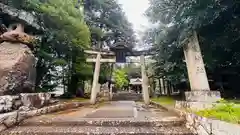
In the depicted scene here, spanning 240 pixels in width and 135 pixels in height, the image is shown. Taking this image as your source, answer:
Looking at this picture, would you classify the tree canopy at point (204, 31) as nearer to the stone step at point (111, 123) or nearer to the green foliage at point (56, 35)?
the stone step at point (111, 123)

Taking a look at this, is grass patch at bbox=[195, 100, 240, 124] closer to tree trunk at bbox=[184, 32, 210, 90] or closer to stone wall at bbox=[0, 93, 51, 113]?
tree trunk at bbox=[184, 32, 210, 90]

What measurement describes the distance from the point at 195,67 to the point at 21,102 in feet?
16.3

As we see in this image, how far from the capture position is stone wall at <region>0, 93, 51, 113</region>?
10.7 ft

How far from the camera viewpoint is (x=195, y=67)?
5.14 metres

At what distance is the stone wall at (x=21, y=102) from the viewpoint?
326 centimetres

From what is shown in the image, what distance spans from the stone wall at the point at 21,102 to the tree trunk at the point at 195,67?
4.56 meters

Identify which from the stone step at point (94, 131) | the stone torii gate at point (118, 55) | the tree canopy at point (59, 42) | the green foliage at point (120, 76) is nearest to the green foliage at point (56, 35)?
the tree canopy at point (59, 42)

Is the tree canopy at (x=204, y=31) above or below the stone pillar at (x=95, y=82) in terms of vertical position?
above

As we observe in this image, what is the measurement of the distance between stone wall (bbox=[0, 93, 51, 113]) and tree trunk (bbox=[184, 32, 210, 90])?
456 centimetres

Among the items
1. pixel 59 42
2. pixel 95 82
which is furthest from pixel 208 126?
pixel 95 82

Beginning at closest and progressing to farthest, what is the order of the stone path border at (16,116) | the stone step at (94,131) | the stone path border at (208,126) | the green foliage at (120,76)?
the stone path border at (208,126) < the stone step at (94,131) < the stone path border at (16,116) < the green foliage at (120,76)

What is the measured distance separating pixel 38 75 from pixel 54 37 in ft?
6.41

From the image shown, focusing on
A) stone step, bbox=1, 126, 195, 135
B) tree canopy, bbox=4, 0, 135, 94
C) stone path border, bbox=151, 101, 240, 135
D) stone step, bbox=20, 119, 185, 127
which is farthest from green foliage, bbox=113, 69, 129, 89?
stone path border, bbox=151, 101, 240, 135

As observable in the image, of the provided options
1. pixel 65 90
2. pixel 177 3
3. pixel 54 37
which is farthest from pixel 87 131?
pixel 65 90
